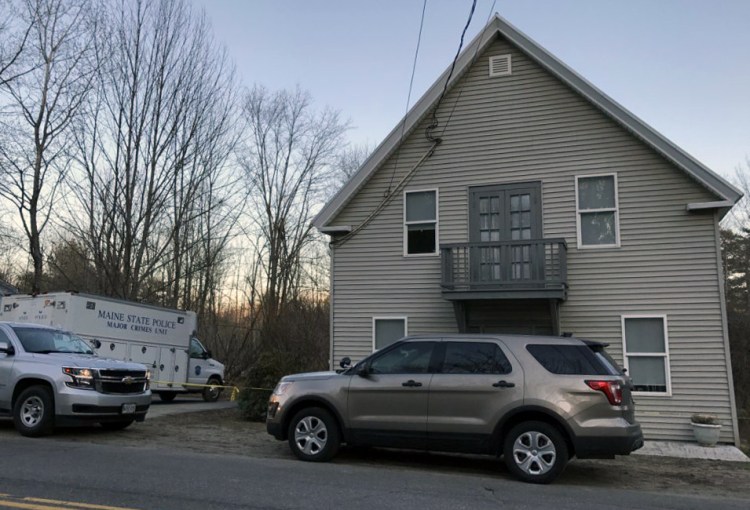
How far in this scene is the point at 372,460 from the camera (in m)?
8.84

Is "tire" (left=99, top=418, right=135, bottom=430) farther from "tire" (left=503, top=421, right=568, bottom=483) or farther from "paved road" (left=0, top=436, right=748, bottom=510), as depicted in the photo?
"tire" (left=503, top=421, right=568, bottom=483)

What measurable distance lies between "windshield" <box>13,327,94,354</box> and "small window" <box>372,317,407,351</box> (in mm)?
6295

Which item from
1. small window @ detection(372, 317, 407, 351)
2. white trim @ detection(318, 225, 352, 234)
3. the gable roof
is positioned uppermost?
the gable roof

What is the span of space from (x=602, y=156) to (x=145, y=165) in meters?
15.7

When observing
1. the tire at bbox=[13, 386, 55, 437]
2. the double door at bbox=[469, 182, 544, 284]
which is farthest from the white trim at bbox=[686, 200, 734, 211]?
the tire at bbox=[13, 386, 55, 437]

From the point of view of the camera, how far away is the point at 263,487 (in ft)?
21.5

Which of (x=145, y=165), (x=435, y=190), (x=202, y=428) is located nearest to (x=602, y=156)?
(x=435, y=190)

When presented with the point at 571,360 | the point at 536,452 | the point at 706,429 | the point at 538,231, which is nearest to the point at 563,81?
the point at 538,231

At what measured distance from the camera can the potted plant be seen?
11461 millimetres

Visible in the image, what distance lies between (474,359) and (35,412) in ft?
23.7

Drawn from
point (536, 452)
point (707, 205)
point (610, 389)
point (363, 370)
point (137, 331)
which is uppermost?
point (707, 205)

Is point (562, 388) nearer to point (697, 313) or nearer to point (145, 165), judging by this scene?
point (697, 313)

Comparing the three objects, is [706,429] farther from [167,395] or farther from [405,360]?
[167,395]

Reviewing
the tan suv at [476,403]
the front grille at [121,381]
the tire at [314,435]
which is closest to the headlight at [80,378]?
the front grille at [121,381]
